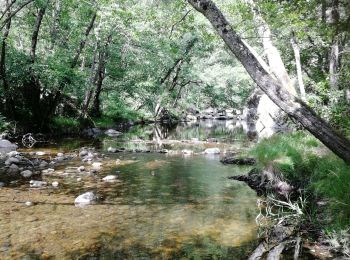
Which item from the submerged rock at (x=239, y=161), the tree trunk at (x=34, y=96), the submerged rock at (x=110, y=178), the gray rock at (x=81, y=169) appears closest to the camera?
the submerged rock at (x=110, y=178)

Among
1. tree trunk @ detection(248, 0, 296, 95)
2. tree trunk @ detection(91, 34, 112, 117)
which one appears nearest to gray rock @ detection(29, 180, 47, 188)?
tree trunk @ detection(248, 0, 296, 95)

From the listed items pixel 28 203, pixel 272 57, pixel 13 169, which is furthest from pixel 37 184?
pixel 272 57

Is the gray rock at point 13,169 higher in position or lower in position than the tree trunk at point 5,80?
lower

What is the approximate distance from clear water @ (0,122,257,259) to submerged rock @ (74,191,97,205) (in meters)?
0.15

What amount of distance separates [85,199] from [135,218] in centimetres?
163

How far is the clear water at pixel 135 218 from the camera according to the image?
5539mm

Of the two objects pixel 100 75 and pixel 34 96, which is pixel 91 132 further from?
pixel 34 96

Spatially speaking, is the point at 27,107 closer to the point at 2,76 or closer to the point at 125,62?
the point at 2,76

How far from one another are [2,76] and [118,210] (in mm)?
14016

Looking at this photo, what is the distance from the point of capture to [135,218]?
23.3 feet

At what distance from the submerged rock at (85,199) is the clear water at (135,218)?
151 mm

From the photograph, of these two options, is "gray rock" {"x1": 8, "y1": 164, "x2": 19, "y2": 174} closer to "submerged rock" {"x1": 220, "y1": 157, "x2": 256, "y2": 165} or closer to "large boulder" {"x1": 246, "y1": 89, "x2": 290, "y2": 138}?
"submerged rock" {"x1": 220, "y1": 157, "x2": 256, "y2": 165}

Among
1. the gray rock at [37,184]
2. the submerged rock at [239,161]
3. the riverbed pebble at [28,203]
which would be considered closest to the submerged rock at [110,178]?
the gray rock at [37,184]

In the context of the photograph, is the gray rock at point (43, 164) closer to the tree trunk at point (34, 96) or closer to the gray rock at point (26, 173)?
the gray rock at point (26, 173)
